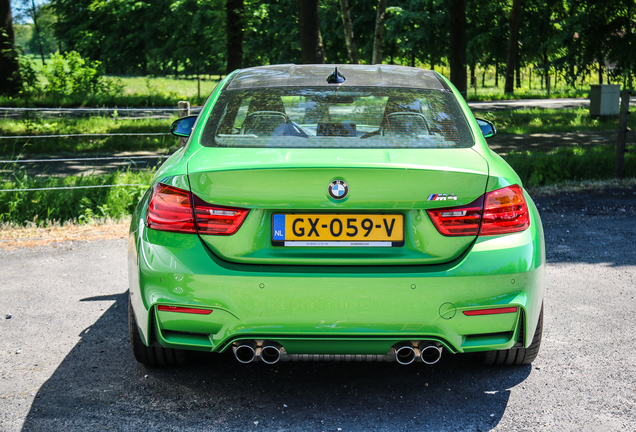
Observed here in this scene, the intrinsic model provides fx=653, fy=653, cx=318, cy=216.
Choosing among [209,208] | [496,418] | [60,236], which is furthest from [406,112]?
[60,236]

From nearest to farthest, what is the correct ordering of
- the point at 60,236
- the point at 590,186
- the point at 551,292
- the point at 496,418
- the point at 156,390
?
the point at 496,418, the point at 156,390, the point at 551,292, the point at 60,236, the point at 590,186

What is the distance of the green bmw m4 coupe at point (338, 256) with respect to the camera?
259 centimetres

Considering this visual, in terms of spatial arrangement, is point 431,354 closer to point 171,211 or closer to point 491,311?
point 491,311

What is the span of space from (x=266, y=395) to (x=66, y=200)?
16.2 ft

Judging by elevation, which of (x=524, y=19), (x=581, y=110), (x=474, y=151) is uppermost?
(x=524, y=19)

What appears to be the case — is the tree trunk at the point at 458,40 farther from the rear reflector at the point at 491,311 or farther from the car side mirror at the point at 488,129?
the rear reflector at the point at 491,311

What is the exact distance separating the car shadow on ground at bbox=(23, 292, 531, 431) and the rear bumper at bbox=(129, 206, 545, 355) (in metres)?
0.34

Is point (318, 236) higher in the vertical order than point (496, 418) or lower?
higher

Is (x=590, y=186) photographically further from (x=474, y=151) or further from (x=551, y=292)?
(x=474, y=151)

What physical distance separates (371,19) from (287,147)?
39.2 m

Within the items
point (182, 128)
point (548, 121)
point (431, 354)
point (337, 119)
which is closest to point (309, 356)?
point (431, 354)

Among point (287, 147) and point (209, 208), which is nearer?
point (209, 208)

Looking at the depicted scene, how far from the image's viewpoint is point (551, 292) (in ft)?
15.4

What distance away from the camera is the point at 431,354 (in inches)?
109
